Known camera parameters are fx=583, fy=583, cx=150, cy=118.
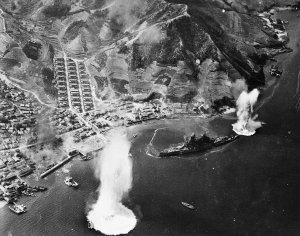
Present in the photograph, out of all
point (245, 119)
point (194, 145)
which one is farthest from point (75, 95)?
point (245, 119)

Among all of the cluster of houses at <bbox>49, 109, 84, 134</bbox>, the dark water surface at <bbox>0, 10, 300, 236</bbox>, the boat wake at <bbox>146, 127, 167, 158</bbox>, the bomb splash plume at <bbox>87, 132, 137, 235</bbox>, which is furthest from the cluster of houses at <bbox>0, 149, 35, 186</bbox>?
the boat wake at <bbox>146, 127, 167, 158</bbox>

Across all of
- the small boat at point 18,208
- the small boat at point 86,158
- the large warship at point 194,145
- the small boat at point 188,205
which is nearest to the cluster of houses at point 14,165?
the small boat at point 18,208

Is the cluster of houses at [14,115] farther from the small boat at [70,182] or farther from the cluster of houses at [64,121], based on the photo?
the small boat at [70,182]

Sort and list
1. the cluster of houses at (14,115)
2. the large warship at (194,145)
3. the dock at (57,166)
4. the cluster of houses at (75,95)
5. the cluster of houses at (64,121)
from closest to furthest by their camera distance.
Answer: the dock at (57,166) → the cluster of houses at (14,115) → the large warship at (194,145) → the cluster of houses at (64,121) → the cluster of houses at (75,95)

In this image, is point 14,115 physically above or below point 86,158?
above

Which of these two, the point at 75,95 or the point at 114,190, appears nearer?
the point at 114,190

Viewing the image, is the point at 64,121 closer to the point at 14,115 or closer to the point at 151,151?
the point at 14,115

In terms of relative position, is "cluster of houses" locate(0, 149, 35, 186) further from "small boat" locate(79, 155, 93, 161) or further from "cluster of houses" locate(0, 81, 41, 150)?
"small boat" locate(79, 155, 93, 161)
